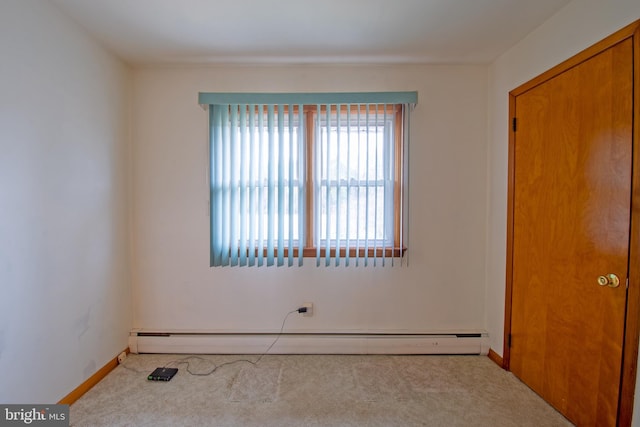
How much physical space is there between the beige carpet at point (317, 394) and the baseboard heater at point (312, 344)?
2.6 inches

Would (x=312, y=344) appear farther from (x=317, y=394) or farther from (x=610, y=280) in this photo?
(x=610, y=280)

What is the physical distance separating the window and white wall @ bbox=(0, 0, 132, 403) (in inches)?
30.4

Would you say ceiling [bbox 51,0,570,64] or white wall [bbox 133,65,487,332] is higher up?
ceiling [bbox 51,0,570,64]

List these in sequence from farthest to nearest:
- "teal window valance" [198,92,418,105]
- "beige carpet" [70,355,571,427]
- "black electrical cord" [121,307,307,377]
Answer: "teal window valance" [198,92,418,105], "black electrical cord" [121,307,307,377], "beige carpet" [70,355,571,427]

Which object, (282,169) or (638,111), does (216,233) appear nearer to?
(282,169)

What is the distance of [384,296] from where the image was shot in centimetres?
236

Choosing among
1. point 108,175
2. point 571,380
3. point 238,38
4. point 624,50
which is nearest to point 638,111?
point 624,50

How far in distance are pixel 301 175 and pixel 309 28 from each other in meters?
1.07

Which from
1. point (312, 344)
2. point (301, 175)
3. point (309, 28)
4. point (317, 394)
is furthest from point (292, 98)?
point (317, 394)

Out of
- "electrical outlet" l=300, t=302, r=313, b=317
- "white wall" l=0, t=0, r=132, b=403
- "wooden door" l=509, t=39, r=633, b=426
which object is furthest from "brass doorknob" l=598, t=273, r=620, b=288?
"white wall" l=0, t=0, r=132, b=403

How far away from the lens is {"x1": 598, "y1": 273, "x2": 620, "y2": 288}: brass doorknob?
133 centimetres

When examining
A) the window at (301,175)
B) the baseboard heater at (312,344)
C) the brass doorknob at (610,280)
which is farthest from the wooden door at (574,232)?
the window at (301,175)

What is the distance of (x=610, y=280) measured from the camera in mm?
1361

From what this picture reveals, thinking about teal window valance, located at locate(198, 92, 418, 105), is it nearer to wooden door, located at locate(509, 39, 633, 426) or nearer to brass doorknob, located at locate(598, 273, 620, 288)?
wooden door, located at locate(509, 39, 633, 426)
